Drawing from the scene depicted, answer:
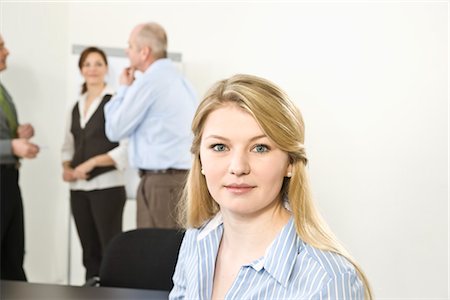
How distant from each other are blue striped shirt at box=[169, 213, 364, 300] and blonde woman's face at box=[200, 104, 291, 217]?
116 mm

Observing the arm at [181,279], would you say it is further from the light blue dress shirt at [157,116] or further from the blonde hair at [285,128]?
the light blue dress shirt at [157,116]

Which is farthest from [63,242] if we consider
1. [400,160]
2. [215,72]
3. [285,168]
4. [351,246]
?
[285,168]

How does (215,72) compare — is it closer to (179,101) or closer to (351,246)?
(179,101)

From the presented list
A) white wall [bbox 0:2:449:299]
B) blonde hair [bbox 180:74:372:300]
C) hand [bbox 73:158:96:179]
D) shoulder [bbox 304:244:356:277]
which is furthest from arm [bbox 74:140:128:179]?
shoulder [bbox 304:244:356:277]

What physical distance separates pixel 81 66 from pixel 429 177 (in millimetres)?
2399

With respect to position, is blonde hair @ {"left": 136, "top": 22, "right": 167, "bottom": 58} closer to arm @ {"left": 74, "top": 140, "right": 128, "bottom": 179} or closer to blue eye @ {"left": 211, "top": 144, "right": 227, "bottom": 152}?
arm @ {"left": 74, "top": 140, "right": 128, "bottom": 179}

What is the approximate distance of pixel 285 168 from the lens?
149 cm

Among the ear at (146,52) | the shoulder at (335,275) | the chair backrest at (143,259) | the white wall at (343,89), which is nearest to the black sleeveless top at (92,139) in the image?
the white wall at (343,89)

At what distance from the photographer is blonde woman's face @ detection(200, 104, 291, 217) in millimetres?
1419

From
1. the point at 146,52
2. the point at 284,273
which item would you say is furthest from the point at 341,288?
the point at 146,52

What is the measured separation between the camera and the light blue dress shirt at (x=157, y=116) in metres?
3.54

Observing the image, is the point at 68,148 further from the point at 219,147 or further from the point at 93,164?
the point at 219,147

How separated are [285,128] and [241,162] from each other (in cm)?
13

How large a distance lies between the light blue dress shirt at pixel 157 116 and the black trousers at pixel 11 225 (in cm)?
65
